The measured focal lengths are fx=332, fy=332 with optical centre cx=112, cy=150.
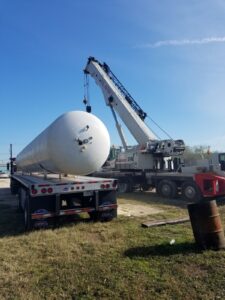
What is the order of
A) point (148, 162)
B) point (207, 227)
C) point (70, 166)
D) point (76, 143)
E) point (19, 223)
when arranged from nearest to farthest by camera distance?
point (207, 227) → point (76, 143) → point (70, 166) → point (19, 223) → point (148, 162)

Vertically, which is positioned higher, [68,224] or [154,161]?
[154,161]

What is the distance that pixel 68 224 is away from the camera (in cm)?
890

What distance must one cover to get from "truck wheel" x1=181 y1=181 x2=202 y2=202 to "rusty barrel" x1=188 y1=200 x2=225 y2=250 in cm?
746

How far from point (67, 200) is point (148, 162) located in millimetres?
9067

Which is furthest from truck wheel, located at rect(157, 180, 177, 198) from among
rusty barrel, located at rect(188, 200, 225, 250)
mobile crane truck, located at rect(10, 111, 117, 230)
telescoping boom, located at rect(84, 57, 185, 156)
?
rusty barrel, located at rect(188, 200, 225, 250)

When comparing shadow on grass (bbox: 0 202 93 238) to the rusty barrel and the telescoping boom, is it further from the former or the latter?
the telescoping boom

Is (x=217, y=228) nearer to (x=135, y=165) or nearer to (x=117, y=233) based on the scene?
(x=117, y=233)

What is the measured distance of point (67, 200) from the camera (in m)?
9.00

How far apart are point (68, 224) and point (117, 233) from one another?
1.77 meters

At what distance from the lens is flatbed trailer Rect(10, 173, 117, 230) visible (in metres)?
8.32

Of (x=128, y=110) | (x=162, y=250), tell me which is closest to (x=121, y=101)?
(x=128, y=110)

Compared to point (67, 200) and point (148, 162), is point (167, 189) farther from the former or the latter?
point (67, 200)

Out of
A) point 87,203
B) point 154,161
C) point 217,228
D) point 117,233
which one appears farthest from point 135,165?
point 217,228

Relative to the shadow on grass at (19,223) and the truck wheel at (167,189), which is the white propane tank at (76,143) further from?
the truck wheel at (167,189)
